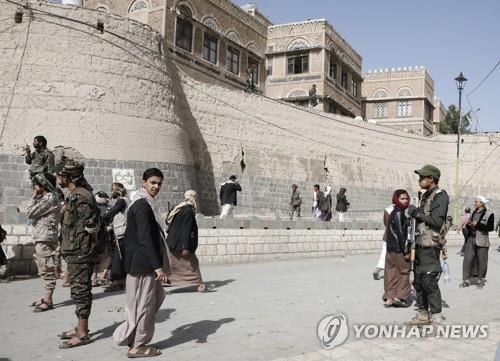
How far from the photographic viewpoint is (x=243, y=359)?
4359mm

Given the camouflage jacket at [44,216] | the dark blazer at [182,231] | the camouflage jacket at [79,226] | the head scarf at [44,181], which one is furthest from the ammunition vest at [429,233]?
the head scarf at [44,181]

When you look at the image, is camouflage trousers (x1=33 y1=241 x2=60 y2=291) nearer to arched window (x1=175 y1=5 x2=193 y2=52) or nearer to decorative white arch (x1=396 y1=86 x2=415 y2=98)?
arched window (x1=175 y1=5 x2=193 y2=52)

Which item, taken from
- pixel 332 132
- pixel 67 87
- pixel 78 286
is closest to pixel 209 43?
pixel 332 132

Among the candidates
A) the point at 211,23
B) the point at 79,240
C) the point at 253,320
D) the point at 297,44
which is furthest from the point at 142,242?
the point at 297,44

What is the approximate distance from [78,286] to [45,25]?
13.0 meters

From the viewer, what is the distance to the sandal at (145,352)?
171 inches

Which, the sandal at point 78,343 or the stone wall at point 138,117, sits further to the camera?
the stone wall at point 138,117

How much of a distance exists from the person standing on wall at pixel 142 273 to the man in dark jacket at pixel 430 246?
2.97 m

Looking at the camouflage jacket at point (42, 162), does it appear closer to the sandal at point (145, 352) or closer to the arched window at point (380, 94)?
the sandal at point (145, 352)

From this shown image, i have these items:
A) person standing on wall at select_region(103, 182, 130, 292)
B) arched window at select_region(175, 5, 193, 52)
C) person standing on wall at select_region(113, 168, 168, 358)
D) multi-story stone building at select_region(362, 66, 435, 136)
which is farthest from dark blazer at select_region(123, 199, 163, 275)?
multi-story stone building at select_region(362, 66, 435, 136)

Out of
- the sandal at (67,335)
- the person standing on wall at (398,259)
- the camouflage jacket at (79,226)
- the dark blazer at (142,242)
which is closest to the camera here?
the dark blazer at (142,242)

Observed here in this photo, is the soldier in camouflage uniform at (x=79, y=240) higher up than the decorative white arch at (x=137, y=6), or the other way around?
the decorative white arch at (x=137, y=6)

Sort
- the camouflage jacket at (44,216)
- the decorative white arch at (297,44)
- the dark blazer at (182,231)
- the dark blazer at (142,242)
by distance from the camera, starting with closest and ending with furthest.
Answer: the dark blazer at (142,242) → the camouflage jacket at (44,216) → the dark blazer at (182,231) → the decorative white arch at (297,44)

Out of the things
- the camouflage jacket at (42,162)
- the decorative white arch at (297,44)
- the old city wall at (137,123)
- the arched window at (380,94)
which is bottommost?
the camouflage jacket at (42,162)
